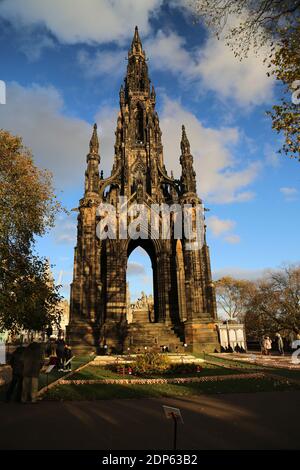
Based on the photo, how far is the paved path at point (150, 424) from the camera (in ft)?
15.6

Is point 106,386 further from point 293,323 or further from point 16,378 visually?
point 293,323

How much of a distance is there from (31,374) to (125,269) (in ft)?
74.9

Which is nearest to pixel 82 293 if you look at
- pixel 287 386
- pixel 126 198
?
pixel 126 198

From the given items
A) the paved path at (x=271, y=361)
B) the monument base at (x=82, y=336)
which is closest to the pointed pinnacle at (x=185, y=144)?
the monument base at (x=82, y=336)

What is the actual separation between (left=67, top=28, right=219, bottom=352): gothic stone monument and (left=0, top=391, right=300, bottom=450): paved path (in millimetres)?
18474

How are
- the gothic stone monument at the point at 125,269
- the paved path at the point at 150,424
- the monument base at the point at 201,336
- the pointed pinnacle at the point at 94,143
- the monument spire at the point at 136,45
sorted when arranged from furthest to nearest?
the monument spire at the point at 136,45, the pointed pinnacle at the point at 94,143, the gothic stone monument at the point at 125,269, the monument base at the point at 201,336, the paved path at the point at 150,424

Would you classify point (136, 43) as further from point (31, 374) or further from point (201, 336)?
point (31, 374)

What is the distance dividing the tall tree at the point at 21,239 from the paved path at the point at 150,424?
4.89 meters

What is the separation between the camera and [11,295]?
11.6 m

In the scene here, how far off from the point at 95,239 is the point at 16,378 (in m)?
21.4

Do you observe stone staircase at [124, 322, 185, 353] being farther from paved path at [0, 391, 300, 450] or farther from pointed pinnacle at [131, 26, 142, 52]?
pointed pinnacle at [131, 26, 142, 52]

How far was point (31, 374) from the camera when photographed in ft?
26.6

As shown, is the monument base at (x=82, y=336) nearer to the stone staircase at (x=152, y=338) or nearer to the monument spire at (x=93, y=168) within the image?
the stone staircase at (x=152, y=338)

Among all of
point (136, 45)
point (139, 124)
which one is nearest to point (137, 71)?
point (136, 45)
